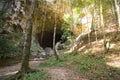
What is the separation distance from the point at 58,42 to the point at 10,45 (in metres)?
4.50

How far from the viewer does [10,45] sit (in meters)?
16.7

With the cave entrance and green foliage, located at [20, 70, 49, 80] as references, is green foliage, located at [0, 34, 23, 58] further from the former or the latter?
the cave entrance

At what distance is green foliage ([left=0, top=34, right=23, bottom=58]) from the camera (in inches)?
618

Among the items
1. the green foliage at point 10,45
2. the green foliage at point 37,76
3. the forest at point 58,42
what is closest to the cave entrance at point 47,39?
the forest at point 58,42

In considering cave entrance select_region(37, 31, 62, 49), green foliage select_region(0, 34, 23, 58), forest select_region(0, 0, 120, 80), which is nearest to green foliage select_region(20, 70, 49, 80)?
forest select_region(0, 0, 120, 80)

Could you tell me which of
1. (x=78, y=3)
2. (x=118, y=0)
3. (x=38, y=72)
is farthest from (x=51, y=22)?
(x=38, y=72)

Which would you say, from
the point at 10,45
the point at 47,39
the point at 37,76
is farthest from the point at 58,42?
the point at 47,39

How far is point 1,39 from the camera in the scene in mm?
15352

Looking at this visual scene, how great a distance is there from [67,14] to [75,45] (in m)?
7.23

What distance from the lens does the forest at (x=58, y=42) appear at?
9.52 metres

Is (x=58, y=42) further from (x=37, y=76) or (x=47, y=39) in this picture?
(x=47, y=39)

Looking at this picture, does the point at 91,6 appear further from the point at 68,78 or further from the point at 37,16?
the point at 68,78

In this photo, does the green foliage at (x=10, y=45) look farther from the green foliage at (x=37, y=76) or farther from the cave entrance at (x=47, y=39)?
the cave entrance at (x=47, y=39)

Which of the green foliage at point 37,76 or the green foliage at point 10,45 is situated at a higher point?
the green foliage at point 10,45
